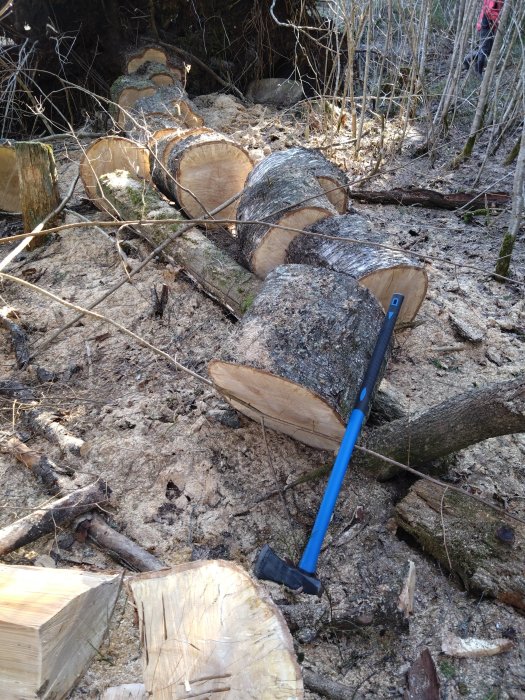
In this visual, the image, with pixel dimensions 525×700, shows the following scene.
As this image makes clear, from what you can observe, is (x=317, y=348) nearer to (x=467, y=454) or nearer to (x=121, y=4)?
(x=467, y=454)

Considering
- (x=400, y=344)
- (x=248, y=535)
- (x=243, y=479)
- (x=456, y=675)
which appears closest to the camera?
(x=456, y=675)

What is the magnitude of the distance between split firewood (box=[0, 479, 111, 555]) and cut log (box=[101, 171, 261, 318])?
118 cm

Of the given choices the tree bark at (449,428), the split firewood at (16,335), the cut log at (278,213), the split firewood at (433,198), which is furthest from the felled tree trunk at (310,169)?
the tree bark at (449,428)

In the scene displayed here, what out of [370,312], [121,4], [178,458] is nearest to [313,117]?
[121,4]

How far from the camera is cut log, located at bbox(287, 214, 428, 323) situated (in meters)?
2.58

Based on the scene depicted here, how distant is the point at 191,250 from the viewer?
10.8 feet

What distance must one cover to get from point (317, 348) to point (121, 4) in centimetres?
621

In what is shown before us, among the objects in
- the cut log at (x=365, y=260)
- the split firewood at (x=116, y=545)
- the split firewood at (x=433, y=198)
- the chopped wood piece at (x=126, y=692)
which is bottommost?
the split firewood at (x=116, y=545)

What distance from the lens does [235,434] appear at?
7.80 ft

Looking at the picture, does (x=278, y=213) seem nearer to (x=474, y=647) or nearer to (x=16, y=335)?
(x=16, y=335)

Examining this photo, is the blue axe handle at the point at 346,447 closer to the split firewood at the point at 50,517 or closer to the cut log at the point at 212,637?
the cut log at the point at 212,637

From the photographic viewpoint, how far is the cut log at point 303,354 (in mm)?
1966

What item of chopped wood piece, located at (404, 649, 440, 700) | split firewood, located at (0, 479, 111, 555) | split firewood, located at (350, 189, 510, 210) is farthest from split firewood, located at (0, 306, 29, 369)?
split firewood, located at (350, 189, 510, 210)

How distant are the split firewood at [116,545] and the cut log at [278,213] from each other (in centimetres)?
158
